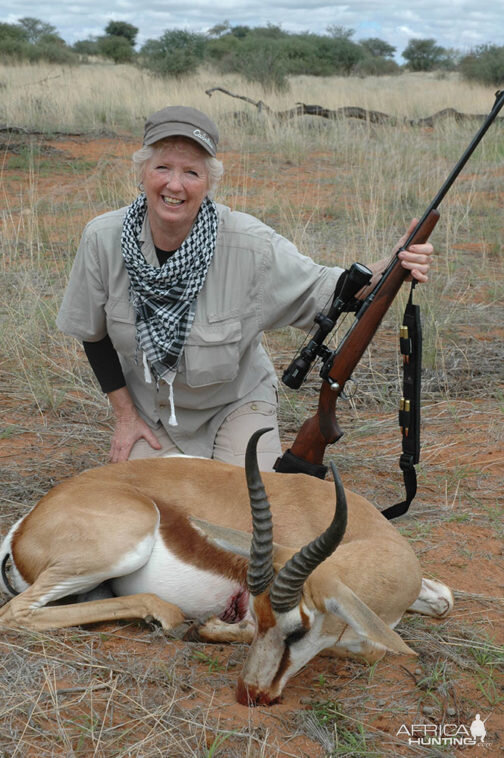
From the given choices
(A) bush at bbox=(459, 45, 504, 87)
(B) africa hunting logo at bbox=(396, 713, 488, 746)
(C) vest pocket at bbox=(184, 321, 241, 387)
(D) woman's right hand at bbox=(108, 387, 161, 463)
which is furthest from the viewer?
(A) bush at bbox=(459, 45, 504, 87)

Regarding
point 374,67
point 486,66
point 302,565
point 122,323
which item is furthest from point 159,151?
point 374,67

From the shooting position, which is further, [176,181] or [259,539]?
[176,181]

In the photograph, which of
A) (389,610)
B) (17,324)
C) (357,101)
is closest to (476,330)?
(17,324)

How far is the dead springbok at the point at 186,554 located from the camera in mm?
3191

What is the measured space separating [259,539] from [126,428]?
2050mm

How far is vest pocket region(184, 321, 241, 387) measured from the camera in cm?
433

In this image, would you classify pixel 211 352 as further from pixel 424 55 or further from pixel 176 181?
pixel 424 55

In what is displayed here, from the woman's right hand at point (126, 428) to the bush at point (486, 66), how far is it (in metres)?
25.4

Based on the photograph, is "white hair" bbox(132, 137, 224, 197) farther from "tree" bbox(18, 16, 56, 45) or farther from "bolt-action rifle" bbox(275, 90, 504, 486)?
"tree" bbox(18, 16, 56, 45)

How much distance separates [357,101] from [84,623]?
17849 mm

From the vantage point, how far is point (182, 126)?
13.4ft

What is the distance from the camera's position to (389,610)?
127 inches

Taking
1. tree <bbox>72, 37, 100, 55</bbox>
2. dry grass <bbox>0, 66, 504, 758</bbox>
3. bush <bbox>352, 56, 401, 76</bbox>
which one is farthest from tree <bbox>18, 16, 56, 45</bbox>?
dry grass <bbox>0, 66, 504, 758</bbox>

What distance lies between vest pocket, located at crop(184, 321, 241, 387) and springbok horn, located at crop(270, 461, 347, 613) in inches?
70.6
